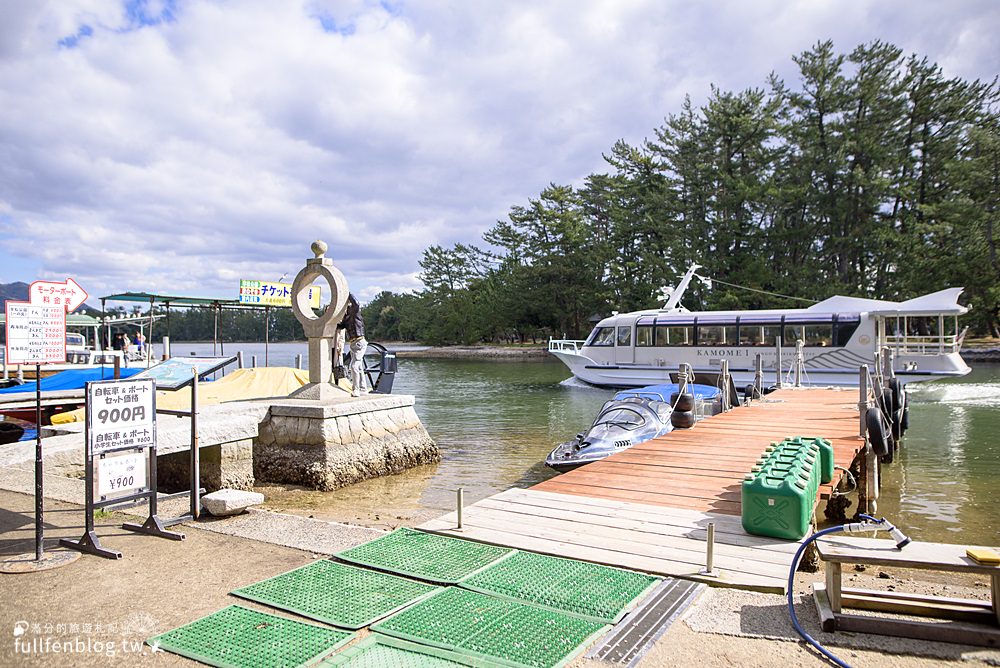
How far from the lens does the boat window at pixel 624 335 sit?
92.1ft

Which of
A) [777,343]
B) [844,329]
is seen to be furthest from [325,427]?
[844,329]

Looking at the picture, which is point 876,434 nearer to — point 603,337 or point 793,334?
point 793,334

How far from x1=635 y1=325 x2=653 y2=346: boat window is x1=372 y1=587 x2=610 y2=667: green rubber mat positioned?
24333 millimetres

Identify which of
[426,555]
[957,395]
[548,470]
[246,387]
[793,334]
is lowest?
[548,470]

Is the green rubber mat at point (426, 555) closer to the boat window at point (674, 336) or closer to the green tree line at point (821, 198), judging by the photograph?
the boat window at point (674, 336)

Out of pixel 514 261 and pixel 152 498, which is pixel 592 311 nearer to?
pixel 514 261

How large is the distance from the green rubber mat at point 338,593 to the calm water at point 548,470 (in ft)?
8.47

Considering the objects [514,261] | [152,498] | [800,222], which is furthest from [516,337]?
[152,498]

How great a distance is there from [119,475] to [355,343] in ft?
20.9

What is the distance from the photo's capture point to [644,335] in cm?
2770

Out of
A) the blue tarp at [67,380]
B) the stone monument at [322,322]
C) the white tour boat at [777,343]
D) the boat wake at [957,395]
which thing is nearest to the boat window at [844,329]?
the white tour boat at [777,343]

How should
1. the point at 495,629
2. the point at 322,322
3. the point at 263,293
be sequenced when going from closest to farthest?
the point at 495,629 < the point at 322,322 < the point at 263,293

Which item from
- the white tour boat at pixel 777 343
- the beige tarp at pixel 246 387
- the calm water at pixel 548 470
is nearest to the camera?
the calm water at pixel 548 470

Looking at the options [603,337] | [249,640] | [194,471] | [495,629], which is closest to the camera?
[249,640]
